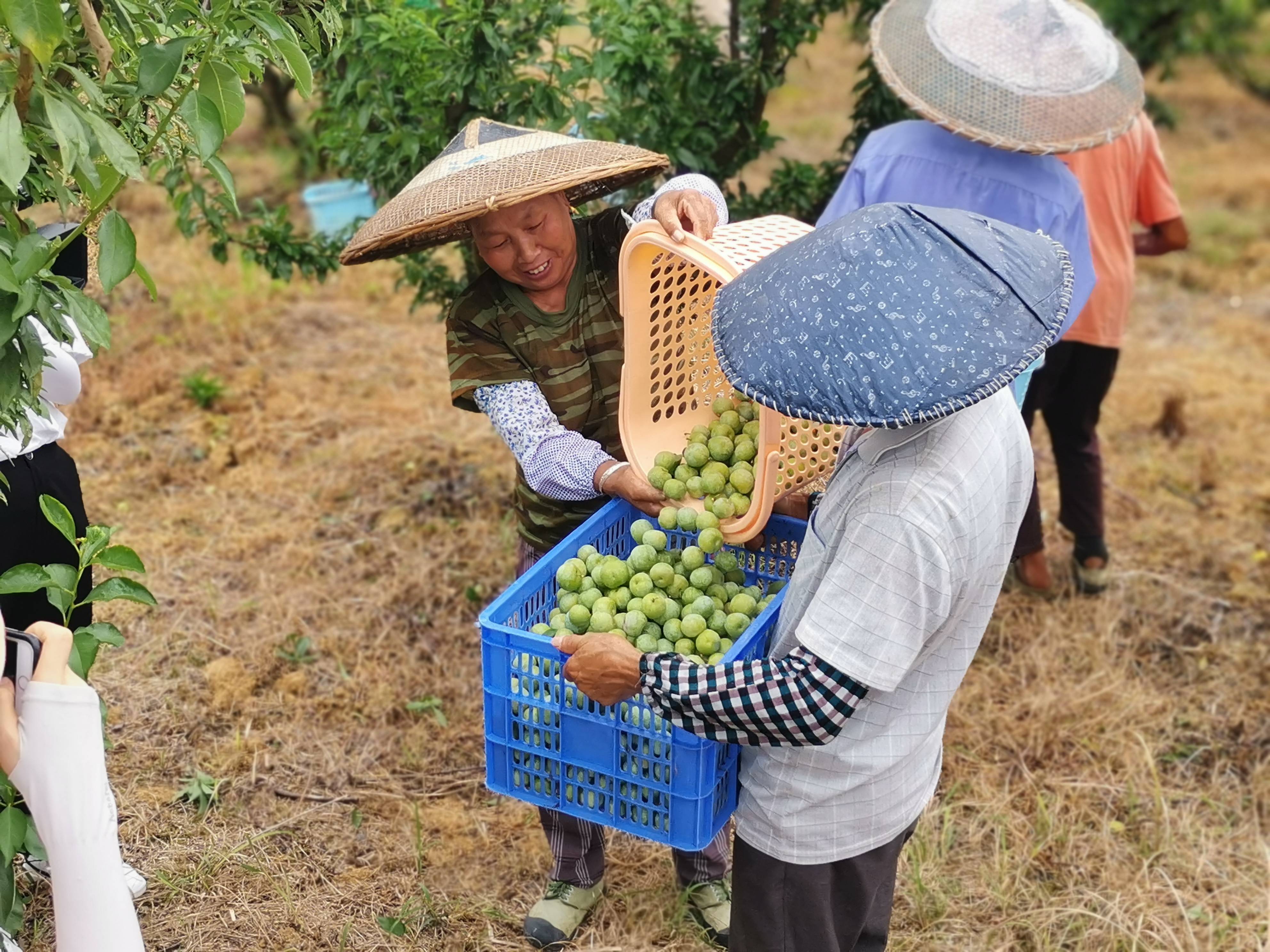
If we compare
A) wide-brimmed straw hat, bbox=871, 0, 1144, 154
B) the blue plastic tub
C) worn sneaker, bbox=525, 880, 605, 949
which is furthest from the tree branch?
the blue plastic tub

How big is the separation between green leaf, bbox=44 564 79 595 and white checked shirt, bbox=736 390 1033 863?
101cm

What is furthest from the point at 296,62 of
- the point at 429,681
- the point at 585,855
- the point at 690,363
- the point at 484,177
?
the point at 429,681

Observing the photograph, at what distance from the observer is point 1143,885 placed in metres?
2.81

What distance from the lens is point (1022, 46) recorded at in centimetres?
282

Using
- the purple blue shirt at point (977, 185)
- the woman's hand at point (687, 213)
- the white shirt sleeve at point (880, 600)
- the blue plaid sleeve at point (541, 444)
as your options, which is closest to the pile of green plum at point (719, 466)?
the blue plaid sleeve at point (541, 444)

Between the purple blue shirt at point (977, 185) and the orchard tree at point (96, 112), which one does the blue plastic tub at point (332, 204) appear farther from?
the orchard tree at point (96, 112)

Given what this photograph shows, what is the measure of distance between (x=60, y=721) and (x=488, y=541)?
2.59 m

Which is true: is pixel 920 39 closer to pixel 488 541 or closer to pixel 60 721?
pixel 488 541

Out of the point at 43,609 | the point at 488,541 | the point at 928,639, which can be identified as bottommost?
the point at 488,541

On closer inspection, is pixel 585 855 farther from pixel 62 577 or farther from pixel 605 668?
pixel 62 577

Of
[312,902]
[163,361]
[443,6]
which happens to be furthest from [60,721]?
[163,361]

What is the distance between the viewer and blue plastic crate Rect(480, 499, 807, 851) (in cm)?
185

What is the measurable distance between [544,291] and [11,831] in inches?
50.6

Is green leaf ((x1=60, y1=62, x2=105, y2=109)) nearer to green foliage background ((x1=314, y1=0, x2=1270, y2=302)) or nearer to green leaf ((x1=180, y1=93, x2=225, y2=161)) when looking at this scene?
green leaf ((x1=180, y1=93, x2=225, y2=161))
